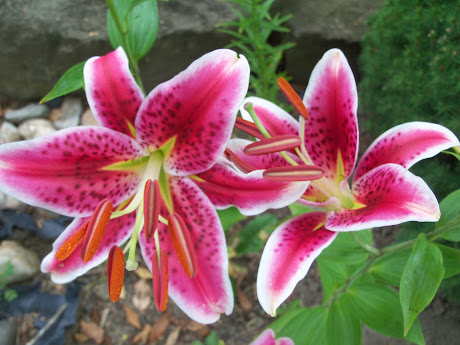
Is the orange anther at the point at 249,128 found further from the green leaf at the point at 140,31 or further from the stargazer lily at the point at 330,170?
the green leaf at the point at 140,31

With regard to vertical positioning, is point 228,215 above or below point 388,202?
below

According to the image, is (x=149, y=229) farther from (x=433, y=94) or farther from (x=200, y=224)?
(x=433, y=94)

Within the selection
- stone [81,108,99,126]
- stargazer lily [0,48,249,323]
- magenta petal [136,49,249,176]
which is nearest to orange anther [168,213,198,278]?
stargazer lily [0,48,249,323]

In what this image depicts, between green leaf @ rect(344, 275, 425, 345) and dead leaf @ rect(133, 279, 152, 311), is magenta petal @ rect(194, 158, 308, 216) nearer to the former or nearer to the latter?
green leaf @ rect(344, 275, 425, 345)

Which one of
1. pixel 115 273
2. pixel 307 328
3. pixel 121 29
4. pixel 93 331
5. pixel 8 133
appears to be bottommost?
pixel 93 331

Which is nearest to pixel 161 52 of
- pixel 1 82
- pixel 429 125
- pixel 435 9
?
pixel 1 82

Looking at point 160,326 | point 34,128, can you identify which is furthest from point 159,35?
point 160,326

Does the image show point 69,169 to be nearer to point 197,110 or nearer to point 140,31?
point 197,110
